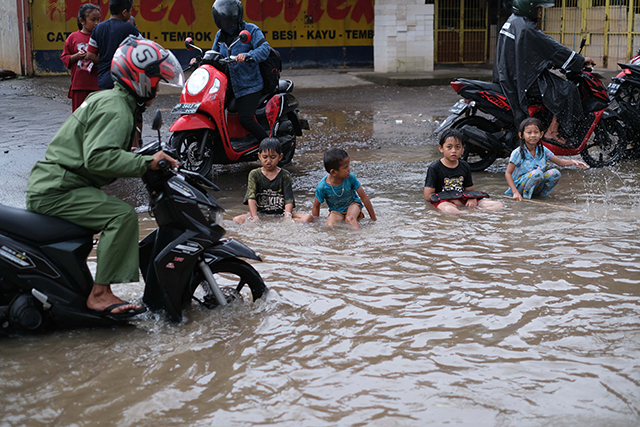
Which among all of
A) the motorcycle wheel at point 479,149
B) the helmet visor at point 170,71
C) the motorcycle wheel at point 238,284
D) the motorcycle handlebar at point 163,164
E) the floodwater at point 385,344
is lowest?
the floodwater at point 385,344

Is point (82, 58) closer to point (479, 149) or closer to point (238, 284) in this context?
point (238, 284)

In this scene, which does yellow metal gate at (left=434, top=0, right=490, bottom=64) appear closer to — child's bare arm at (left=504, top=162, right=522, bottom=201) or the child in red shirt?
child's bare arm at (left=504, top=162, right=522, bottom=201)

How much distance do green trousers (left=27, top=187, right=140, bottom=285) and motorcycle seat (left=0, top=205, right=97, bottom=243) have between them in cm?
4

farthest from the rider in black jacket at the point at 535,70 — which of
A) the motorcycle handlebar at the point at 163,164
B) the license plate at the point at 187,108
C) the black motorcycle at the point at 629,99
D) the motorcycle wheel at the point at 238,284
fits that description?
the motorcycle handlebar at the point at 163,164

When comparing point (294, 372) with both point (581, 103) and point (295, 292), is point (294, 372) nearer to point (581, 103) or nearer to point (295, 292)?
point (295, 292)

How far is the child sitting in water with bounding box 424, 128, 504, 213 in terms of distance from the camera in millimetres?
6535

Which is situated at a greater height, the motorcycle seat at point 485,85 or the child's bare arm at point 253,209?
the motorcycle seat at point 485,85

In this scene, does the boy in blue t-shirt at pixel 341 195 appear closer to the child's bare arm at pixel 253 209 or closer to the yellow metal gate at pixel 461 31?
the child's bare arm at pixel 253 209

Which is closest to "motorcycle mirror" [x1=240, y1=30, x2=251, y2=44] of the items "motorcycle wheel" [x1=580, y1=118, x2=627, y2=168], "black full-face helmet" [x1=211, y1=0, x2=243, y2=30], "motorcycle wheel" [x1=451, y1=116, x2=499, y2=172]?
"black full-face helmet" [x1=211, y1=0, x2=243, y2=30]

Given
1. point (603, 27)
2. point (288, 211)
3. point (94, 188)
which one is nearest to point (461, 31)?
point (603, 27)

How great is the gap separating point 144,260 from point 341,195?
95.5 inches

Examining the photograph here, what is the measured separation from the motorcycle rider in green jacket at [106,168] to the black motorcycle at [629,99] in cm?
666

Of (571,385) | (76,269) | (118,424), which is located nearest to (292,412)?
(118,424)

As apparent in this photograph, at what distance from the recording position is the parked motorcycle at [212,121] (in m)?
7.26
